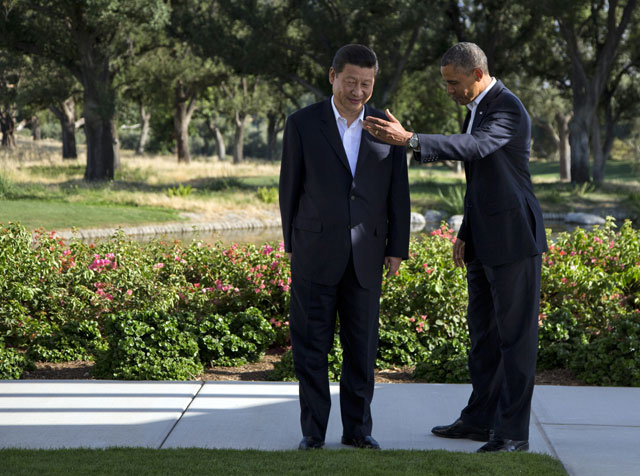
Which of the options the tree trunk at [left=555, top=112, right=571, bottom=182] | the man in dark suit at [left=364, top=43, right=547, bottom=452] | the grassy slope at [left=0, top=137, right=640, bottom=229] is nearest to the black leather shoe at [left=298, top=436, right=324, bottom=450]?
the man in dark suit at [left=364, top=43, right=547, bottom=452]

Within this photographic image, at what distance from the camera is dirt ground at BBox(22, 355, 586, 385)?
5.23m

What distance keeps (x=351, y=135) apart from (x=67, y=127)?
137 feet

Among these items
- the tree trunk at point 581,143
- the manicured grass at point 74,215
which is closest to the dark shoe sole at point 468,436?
the manicured grass at point 74,215

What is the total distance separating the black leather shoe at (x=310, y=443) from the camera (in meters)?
3.54

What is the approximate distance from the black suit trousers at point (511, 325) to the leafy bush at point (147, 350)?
2236mm

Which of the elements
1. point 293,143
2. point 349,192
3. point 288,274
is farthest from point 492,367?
point 288,274

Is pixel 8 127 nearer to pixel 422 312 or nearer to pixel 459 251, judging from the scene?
pixel 422 312

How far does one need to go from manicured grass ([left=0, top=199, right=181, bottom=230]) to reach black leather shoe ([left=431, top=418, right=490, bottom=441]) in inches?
365

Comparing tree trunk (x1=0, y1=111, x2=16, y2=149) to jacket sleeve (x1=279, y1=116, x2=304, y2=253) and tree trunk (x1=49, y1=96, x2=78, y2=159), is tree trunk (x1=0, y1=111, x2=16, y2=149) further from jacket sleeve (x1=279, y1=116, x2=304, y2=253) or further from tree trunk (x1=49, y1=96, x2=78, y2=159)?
jacket sleeve (x1=279, y1=116, x2=304, y2=253)

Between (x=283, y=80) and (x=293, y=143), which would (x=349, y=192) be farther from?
(x=283, y=80)

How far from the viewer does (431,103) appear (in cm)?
4550

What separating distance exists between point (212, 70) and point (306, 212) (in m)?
32.6

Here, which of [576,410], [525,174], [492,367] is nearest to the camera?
[525,174]

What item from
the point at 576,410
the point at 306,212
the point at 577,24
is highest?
the point at 577,24
